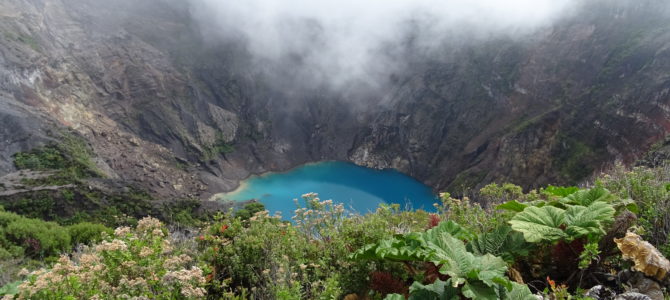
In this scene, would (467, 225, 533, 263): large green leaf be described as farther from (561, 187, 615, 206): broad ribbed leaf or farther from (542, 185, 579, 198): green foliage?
(542, 185, 579, 198): green foliage

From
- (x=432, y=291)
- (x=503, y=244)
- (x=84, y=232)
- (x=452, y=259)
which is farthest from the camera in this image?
(x=84, y=232)

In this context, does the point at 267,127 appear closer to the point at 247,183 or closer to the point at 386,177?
the point at 247,183

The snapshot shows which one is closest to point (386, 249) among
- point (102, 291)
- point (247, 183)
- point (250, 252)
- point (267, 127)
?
point (250, 252)

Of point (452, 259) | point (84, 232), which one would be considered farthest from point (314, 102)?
point (452, 259)

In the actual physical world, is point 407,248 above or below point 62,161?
below

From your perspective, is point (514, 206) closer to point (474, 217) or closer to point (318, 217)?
point (474, 217)

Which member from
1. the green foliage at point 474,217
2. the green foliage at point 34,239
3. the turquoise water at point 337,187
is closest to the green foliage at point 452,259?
the green foliage at point 474,217
